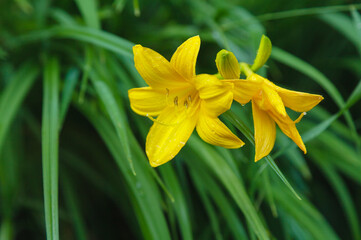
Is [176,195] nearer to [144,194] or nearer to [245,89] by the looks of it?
[144,194]

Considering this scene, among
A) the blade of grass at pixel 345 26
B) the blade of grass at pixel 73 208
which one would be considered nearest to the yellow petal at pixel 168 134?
the blade of grass at pixel 73 208

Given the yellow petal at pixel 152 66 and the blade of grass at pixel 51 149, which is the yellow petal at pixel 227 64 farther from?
the blade of grass at pixel 51 149

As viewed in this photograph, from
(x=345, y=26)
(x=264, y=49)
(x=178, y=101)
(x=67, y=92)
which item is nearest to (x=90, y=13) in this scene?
(x=67, y=92)

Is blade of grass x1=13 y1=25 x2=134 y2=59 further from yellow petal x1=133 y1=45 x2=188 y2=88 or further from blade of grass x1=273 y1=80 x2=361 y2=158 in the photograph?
blade of grass x1=273 y1=80 x2=361 y2=158

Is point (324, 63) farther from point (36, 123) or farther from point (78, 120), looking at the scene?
point (36, 123)

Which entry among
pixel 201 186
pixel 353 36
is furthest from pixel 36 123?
pixel 353 36

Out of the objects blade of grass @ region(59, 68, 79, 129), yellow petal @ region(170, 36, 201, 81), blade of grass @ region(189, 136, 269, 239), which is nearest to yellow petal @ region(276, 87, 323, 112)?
yellow petal @ region(170, 36, 201, 81)
